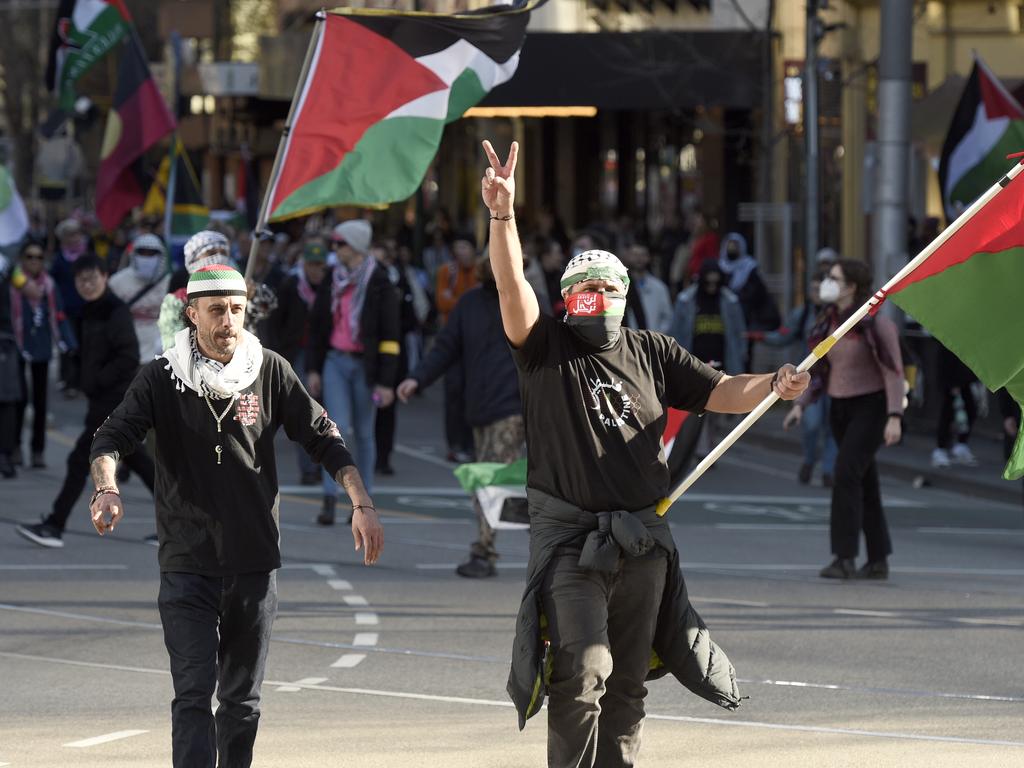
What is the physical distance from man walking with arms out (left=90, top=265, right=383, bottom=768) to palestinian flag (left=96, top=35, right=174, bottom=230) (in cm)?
1130

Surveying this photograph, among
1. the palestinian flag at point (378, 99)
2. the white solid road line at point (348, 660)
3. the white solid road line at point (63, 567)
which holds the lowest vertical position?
the white solid road line at point (63, 567)

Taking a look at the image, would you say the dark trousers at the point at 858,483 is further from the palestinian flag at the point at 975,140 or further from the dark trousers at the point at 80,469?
the palestinian flag at the point at 975,140

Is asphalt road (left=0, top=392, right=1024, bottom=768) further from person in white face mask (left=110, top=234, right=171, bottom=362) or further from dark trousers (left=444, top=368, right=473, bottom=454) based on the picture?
dark trousers (left=444, top=368, right=473, bottom=454)

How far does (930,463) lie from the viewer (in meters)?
18.3

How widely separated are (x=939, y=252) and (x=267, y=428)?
2.66 metres

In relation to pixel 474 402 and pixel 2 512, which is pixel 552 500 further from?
pixel 2 512

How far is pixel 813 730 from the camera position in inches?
316

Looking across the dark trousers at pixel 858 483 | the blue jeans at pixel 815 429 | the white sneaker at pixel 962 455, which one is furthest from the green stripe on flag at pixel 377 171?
the white sneaker at pixel 962 455

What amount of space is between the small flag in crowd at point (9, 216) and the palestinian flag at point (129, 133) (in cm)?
112

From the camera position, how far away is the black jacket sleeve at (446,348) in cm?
1216

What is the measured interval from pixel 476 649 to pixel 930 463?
9.35 m

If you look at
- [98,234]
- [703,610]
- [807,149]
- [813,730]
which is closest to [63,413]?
[98,234]

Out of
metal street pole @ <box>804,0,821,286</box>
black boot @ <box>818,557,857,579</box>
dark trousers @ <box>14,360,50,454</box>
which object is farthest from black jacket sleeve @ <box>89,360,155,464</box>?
metal street pole @ <box>804,0,821,286</box>

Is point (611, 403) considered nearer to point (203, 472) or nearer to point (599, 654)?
point (599, 654)
